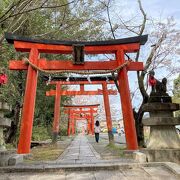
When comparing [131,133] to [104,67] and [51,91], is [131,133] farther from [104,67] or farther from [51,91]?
[51,91]

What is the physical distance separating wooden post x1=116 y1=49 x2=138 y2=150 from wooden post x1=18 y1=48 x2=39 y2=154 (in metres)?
2.98

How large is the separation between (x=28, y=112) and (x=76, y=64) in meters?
2.39

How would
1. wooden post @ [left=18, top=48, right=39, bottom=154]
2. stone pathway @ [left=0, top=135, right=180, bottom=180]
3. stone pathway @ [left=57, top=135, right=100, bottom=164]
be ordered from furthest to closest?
wooden post @ [left=18, top=48, right=39, bottom=154]
stone pathway @ [left=57, top=135, right=100, bottom=164]
stone pathway @ [left=0, top=135, right=180, bottom=180]

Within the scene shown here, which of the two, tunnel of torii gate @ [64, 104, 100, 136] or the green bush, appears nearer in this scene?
the green bush

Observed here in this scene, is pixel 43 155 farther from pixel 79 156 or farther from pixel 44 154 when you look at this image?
pixel 79 156

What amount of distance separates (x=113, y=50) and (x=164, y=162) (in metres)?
5.09

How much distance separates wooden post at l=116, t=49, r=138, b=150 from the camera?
33.9 ft

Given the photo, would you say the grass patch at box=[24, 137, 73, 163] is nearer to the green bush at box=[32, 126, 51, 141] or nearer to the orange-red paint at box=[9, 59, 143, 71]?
the orange-red paint at box=[9, 59, 143, 71]

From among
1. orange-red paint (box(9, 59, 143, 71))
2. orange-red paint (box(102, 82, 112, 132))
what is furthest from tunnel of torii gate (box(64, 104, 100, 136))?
orange-red paint (box(9, 59, 143, 71))

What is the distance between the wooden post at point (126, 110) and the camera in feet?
33.9

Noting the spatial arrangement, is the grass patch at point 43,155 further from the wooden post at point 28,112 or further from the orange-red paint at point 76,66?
the orange-red paint at point 76,66

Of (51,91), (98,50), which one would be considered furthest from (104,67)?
(51,91)

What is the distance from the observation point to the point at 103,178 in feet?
19.6

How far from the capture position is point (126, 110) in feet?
34.5
